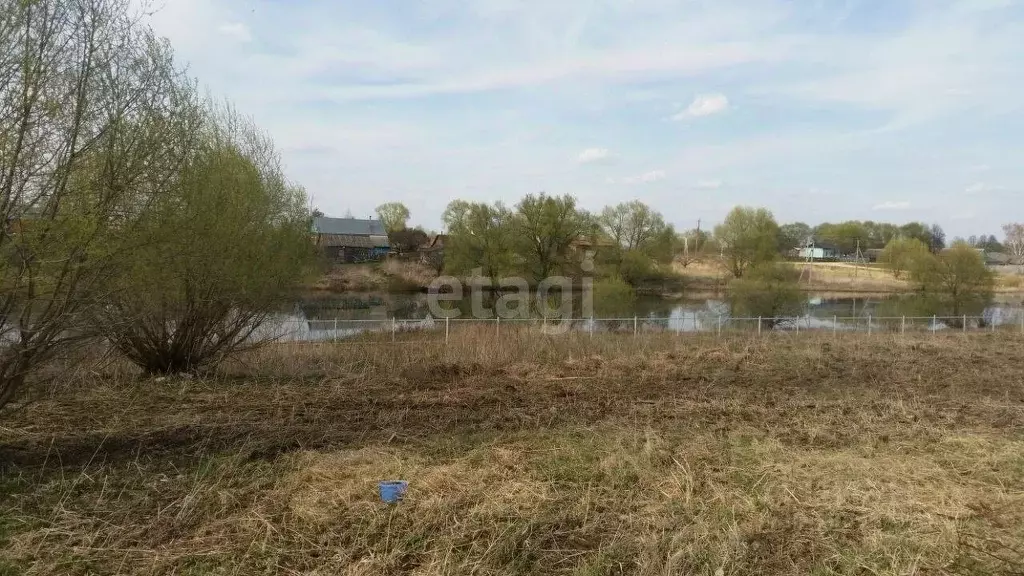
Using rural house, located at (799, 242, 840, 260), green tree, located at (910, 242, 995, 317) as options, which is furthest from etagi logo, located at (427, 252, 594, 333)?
rural house, located at (799, 242, 840, 260)

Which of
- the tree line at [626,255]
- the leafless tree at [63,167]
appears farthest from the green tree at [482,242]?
the leafless tree at [63,167]

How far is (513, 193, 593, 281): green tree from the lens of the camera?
32625mm

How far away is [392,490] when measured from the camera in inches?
184

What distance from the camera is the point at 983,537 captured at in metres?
4.13

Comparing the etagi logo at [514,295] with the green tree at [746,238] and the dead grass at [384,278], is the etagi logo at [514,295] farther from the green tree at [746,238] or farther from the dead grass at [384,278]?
the green tree at [746,238]

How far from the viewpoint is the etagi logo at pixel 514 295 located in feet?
82.2

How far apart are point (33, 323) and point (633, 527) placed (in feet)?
18.1

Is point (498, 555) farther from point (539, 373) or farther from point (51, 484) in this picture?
point (539, 373)

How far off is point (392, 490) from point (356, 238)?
50.6 metres

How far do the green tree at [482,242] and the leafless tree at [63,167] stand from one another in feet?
86.5

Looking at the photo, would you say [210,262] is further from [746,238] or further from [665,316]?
[746,238]

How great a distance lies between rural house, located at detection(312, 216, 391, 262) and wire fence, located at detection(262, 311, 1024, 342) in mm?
20419

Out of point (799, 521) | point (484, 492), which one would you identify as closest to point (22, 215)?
point (484, 492)

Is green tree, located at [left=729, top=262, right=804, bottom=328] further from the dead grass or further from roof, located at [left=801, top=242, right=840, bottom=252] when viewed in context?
roof, located at [left=801, top=242, right=840, bottom=252]
